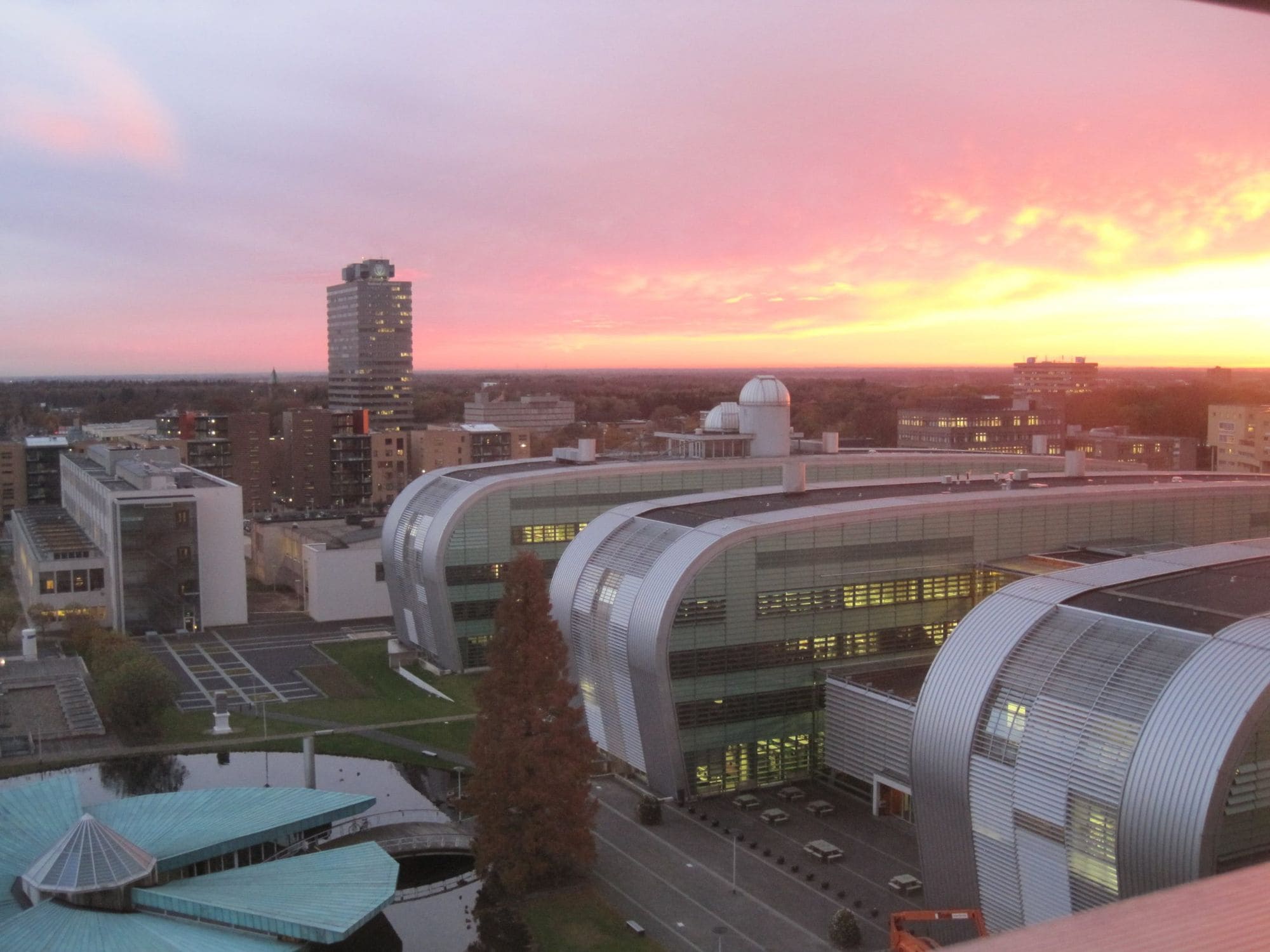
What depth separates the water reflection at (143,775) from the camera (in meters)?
25.5

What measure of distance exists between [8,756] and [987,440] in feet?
213

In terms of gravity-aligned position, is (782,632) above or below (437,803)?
above

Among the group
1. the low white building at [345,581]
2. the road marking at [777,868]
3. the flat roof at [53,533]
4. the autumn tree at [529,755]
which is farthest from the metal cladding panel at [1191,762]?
the flat roof at [53,533]

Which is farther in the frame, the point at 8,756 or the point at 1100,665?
the point at 8,756

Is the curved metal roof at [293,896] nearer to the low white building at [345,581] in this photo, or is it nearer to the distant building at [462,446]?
the low white building at [345,581]

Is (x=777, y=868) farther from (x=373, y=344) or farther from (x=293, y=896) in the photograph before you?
(x=373, y=344)

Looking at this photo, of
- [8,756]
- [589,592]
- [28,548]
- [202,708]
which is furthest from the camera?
[28,548]

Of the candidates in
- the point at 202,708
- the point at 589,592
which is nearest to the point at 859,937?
the point at 589,592

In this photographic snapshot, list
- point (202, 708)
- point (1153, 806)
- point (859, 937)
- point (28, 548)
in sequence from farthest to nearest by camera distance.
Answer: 1. point (28, 548)
2. point (202, 708)
3. point (859, 937)
4. point (1153, 806)

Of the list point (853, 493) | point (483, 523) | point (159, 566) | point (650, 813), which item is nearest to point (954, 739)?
point (650, 813)

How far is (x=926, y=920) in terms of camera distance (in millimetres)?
16969

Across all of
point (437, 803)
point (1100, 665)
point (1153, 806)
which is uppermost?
point (1100, 665)

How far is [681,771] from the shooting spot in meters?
23.5

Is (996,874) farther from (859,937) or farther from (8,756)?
(8,756)
